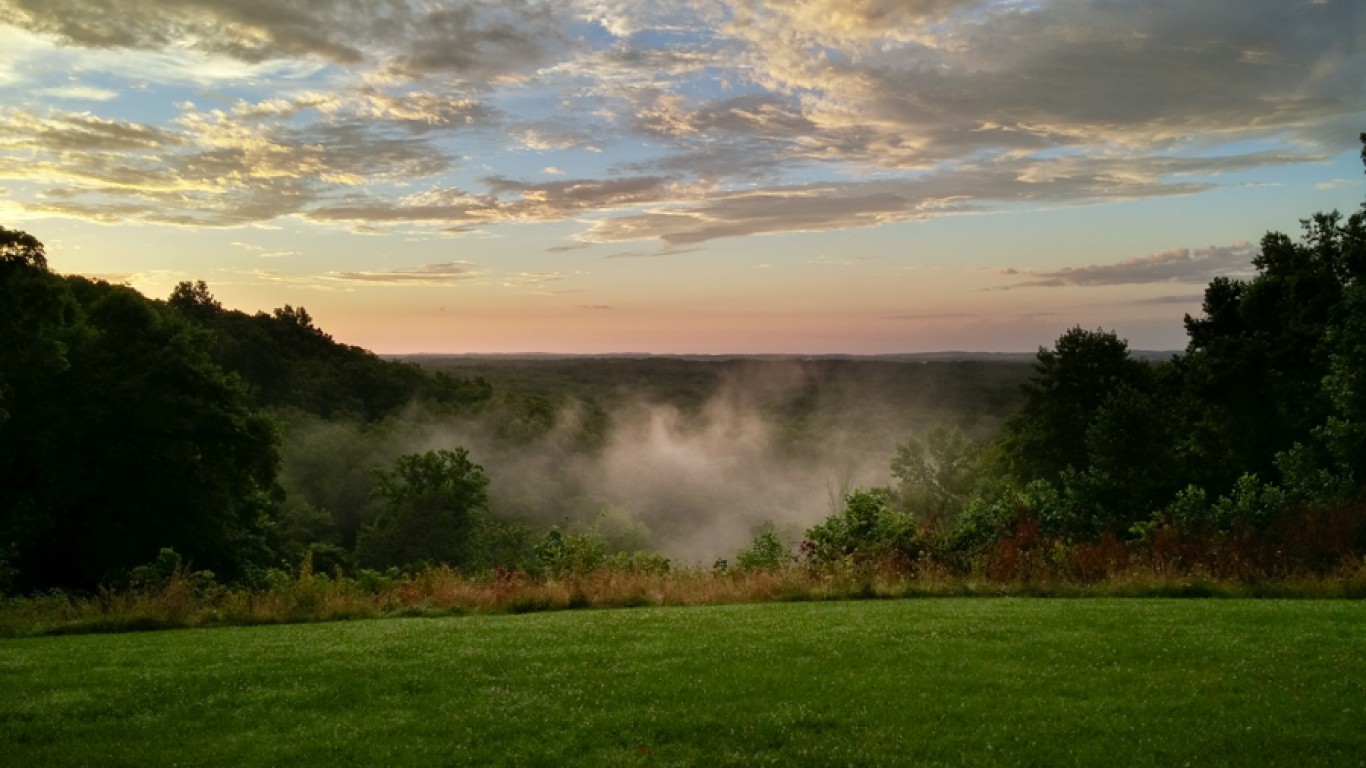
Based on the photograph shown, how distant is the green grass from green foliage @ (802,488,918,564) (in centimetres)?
499

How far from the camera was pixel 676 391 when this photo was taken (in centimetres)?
16812

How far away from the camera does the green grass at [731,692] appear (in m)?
6.95

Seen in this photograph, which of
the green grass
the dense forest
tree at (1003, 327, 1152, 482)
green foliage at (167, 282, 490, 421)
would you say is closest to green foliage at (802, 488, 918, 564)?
the dense forest

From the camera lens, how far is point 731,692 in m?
8.27

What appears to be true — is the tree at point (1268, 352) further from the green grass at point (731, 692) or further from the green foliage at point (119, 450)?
the green foliage at point (119, 450)

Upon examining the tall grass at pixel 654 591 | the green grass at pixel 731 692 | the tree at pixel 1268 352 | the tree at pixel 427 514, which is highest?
the tree at pixel 1268 352

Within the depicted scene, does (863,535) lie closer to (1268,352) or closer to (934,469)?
(1268,352)

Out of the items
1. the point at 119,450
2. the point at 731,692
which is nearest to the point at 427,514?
the point at 119,450

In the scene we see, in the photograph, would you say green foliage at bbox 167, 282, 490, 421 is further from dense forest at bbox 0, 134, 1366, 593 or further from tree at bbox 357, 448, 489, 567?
tree at bbox 357, 448, 489, 567

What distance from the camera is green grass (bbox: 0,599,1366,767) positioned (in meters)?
6.95

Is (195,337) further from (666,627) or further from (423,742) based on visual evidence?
(423,742)

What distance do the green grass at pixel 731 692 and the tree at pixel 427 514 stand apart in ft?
155

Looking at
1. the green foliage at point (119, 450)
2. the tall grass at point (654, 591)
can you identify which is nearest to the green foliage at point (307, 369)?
the green foliage at point (119, 450)

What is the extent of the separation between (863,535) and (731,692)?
10.4 meters
